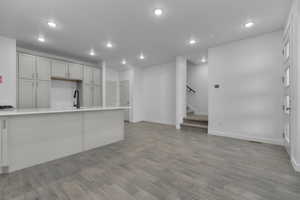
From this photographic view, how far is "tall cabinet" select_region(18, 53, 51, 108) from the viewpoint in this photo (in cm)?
378

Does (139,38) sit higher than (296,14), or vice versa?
(139,38)

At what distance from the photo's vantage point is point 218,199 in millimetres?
1491

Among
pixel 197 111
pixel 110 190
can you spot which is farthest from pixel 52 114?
pixel 197 111

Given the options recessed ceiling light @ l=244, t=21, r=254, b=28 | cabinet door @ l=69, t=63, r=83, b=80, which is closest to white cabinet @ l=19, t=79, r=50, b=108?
cabinet door @ l=69, t=63, r=83, b=80

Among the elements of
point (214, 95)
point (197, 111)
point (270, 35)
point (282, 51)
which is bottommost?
point (197, 111)

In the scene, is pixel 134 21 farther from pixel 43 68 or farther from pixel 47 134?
pixel 43 68

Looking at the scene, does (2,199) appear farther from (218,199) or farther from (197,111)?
(197,111)

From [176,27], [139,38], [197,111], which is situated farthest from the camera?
[197,111]

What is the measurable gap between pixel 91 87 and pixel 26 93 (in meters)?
2.00

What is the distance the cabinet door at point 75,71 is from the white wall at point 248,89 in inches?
193

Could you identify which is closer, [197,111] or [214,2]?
[214,2]

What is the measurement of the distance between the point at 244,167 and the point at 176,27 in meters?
3.23

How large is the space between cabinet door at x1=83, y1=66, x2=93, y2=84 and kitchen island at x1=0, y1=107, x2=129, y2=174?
255 centimetres

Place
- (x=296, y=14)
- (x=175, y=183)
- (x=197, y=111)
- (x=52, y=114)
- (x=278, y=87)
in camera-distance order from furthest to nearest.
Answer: (x=197, y=111), (x=278, y=87), (x=52, y=114), (x=296, y=14), (x=175, y=183)
